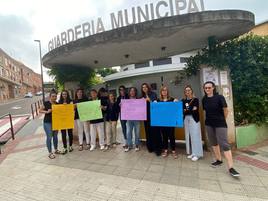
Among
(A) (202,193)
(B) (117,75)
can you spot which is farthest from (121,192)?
(B) (117,75)

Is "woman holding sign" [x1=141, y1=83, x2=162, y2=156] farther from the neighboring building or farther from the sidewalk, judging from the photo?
the neighboring building

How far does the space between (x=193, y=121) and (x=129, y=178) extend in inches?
71.2

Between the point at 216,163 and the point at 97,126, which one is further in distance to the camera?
the point at 97,126

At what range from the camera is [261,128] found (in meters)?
5.37

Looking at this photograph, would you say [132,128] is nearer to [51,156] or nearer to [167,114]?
[167,114]

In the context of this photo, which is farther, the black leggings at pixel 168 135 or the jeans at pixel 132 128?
the jeans at pixel 132 128

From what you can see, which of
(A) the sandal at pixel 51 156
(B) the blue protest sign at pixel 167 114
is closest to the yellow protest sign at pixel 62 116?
(A) the sandal at pixel 51 156

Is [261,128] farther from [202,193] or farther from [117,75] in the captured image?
[117,75]

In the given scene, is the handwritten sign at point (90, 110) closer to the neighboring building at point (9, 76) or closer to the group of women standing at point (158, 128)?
the group of women standing at point (158, 128)

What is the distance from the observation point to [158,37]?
15.9ft

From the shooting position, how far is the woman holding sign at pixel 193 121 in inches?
172

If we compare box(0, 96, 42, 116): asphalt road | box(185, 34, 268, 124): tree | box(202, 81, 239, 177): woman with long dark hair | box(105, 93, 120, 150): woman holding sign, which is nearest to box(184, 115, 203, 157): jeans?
box(202, 81, 239, 177): woman with long dark hair

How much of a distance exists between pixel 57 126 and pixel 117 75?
41.8 feet

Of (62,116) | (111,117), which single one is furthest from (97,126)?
(62,116)
